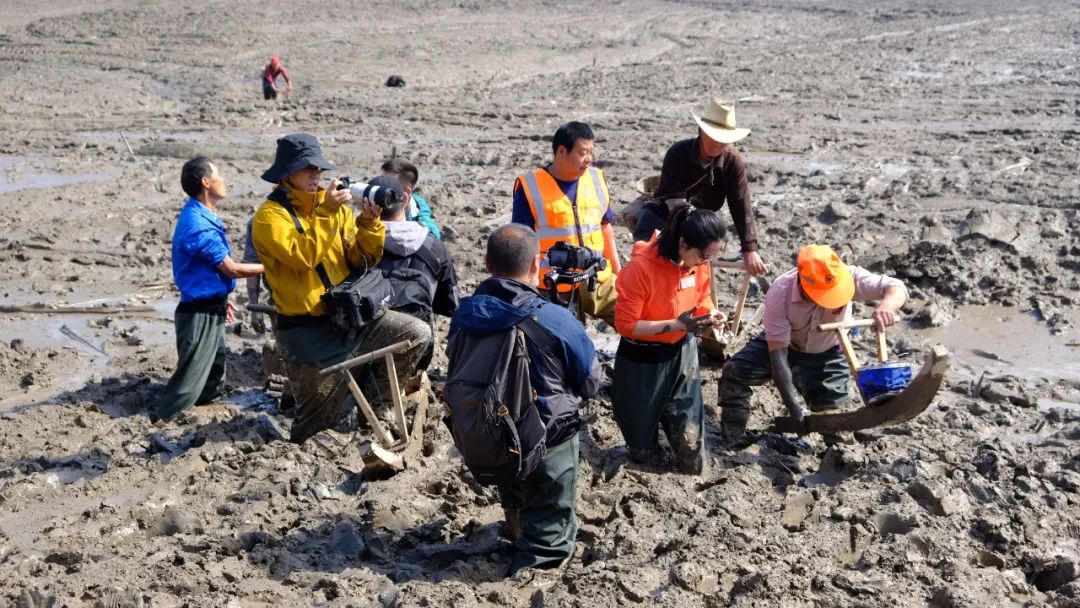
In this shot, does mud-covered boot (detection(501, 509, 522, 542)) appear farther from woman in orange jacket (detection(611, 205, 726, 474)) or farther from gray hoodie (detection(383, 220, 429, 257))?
gray hoodie (detection(383, 220, 429, 257))

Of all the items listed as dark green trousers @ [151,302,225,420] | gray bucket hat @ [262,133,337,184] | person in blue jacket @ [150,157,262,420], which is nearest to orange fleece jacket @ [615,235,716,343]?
gray bucket hat @ [262,133,337,184]

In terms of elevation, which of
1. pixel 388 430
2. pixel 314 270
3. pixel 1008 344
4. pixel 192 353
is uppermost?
pixel 314 270

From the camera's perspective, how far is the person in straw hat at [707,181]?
22.1ft

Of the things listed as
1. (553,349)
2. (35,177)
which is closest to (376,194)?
(553,349)

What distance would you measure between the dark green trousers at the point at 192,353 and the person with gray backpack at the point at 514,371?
279 cm

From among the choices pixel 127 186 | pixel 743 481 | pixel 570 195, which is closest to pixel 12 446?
pixel 570 195

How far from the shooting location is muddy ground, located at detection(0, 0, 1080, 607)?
4.69 metres

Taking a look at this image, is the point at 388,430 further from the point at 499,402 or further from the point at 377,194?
the point at 499,402

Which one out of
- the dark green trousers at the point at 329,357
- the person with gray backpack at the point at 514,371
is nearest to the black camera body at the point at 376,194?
the dark green trousers at the point at 329,357

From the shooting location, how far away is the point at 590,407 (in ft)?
21.0

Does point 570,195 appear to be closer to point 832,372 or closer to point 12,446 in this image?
point 832,372

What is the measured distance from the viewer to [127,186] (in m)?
12.6

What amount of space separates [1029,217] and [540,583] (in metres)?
Answer: 7.34

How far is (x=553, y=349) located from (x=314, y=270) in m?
1.92
